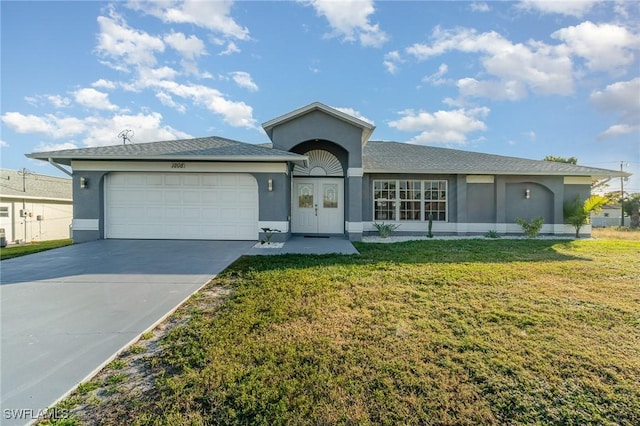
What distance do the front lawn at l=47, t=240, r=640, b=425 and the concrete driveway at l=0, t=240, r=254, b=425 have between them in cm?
38

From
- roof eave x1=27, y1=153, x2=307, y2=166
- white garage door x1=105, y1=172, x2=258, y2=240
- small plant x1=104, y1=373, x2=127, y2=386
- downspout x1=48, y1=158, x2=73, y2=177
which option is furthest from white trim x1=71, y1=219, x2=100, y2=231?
small plant x1=104, y1=373, x2=127, y2=386

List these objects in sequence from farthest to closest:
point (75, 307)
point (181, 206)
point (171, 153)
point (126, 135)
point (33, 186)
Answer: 1. point (126, 135)
2. point (33, 186)
3. point (181, 206)
4. point (171, 153)
5. point (75, 307)

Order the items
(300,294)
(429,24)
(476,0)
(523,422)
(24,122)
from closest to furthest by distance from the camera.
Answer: (523,422)
(300,294)
(476,0)
(429,24)
(24,122)

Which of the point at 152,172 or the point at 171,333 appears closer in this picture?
the point at 171,333

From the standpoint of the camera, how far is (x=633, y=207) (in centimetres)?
2945

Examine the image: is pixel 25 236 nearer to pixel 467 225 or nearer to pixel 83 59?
pixel 83 59

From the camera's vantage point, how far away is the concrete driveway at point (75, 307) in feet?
9.16

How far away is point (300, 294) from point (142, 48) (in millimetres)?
13210

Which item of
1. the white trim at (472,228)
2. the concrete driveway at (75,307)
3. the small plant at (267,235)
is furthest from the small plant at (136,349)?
the white trim at (472,228)

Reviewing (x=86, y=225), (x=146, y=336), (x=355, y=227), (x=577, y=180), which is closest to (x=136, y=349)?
(x=146, y=336)

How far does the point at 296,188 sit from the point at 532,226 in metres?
10.5

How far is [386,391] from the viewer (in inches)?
106

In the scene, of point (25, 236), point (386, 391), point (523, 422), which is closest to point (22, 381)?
point (386, 391)

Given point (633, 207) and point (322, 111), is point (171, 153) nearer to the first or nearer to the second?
point (322, 111)
